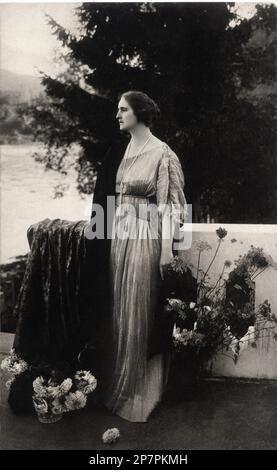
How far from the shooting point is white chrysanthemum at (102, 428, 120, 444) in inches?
116

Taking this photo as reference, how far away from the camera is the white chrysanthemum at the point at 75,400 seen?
120 inches

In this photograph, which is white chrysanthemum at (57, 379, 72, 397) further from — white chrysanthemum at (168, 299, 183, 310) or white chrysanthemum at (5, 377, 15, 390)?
white chrysanthemum at (168, 299, 183, 310)

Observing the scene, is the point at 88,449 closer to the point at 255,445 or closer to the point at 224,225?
the point at 255,445

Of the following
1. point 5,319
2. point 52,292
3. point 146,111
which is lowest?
point 5,319

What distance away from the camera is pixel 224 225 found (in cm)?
332

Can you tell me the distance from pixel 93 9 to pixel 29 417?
8.08ft

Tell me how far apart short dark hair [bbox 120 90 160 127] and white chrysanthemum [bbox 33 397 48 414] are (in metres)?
1.71

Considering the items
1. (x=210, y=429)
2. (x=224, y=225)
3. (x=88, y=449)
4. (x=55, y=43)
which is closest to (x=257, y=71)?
(x=224, y=225)

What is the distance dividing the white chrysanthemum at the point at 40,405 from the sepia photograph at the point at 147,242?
0.05 feet

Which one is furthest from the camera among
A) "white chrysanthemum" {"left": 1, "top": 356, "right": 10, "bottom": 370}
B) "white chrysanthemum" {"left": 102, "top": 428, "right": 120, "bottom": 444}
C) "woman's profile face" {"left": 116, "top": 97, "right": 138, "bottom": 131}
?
"white chrysanthemum" {"left": 1, "top": 356, "right": 10, "bottom": 370}

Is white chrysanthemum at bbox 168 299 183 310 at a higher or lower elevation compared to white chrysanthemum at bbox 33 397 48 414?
higher

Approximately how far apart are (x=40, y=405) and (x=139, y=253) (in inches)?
41.2

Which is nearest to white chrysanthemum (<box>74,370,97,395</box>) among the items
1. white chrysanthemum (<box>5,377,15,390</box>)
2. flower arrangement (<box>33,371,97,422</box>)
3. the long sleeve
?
flower arrangement (<box>33,371,97,422</box>)

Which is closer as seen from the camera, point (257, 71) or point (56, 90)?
point (257, 71)
